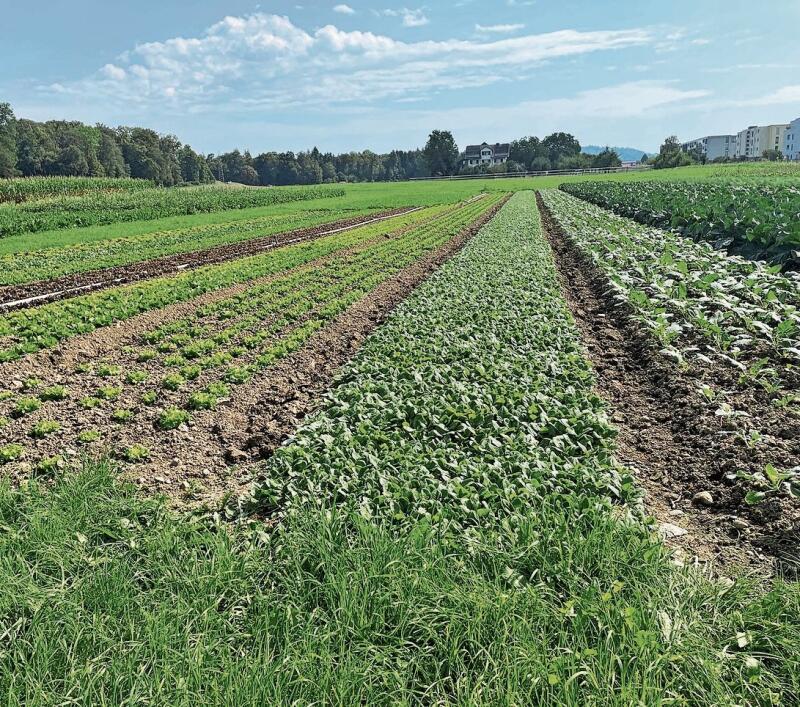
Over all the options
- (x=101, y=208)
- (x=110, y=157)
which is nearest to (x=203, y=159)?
(x=110, y=157)

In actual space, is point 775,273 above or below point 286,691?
above

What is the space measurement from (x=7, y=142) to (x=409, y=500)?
95.1 m

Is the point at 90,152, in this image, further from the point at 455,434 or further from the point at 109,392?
the point at 455,434

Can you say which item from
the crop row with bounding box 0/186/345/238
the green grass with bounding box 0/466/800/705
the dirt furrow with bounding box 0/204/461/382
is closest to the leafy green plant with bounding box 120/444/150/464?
the green grass with bounding box 0/466/800/705

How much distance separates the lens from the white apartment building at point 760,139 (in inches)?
6875

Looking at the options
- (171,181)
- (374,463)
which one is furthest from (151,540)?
(171,181)

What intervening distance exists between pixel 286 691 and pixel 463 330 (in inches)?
279

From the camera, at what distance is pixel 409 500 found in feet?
14.3

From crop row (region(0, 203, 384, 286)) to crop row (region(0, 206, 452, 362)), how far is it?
374 cm

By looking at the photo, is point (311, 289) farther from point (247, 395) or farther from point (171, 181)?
point (171, 181)

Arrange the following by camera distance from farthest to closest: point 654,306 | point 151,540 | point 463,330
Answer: point 654,306 < point 463,330 < point 151,540

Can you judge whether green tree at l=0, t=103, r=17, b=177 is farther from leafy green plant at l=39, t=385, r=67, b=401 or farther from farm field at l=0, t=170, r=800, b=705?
leafy green plant at l=39, t=385, r=67, b=401

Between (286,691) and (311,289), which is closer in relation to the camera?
(286,691)

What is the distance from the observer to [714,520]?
445cm
